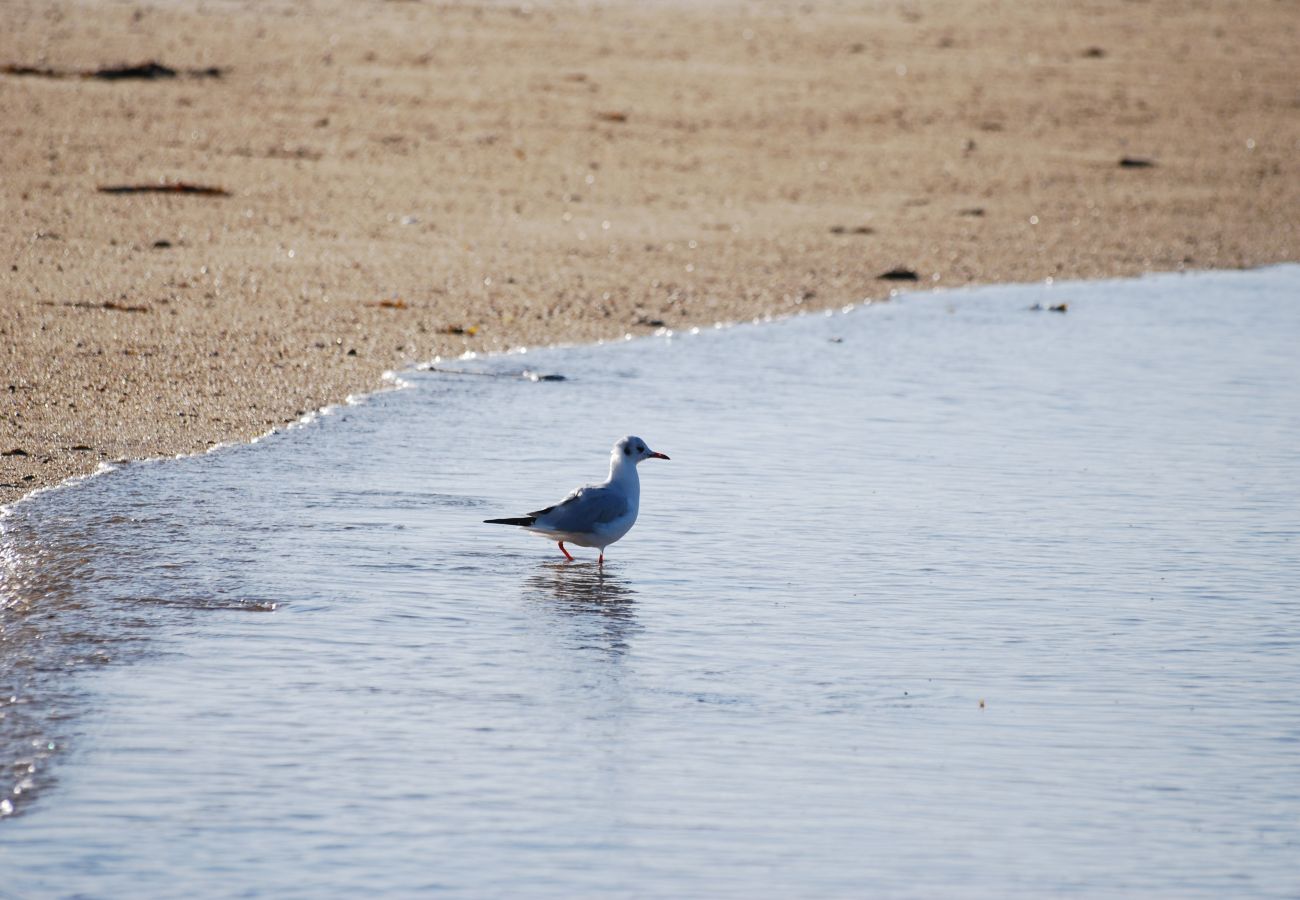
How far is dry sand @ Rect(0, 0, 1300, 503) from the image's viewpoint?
32.2 feet

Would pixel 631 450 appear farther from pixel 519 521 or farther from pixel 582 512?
pixel 519 521

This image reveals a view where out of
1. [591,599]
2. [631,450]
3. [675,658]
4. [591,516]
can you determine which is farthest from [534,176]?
[675,658]

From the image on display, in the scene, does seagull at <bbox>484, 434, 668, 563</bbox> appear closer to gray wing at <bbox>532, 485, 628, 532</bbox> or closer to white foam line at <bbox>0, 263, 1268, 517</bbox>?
gray wing at <bbox>532, 485, 628, 532</bbox>

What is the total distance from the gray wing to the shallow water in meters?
→ 0.20

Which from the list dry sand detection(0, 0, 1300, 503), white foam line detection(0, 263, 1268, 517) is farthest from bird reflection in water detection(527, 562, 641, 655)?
dry sand detection(0, 0, 1300, 503)

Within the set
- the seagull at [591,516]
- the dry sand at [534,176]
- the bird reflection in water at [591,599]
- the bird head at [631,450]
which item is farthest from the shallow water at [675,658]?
the dry sand at [534,176]

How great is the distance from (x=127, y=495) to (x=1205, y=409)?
5.43 metres

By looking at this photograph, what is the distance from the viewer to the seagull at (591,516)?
6.75m

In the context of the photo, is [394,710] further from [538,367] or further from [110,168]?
[110,168]

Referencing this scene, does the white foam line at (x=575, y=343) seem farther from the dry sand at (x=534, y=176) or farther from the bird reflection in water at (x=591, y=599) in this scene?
the bird reflection in water at (x=591, y=599)

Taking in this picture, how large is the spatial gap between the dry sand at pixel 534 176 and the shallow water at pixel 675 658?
Result: 1.11 meters

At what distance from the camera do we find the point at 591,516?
266 inches

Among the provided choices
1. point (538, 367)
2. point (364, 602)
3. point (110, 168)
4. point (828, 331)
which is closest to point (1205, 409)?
point (828, 331)

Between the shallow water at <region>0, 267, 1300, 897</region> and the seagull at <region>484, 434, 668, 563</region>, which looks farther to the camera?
the seagull at <region>484, 434, 668, 563</region>
